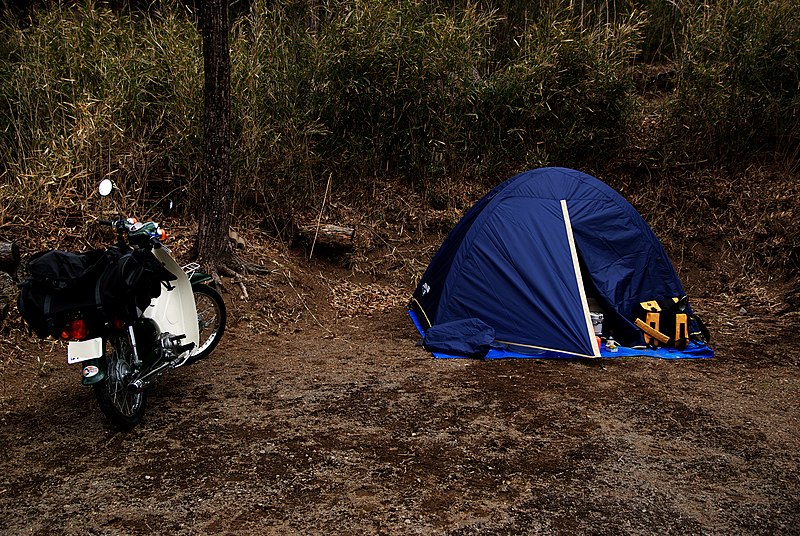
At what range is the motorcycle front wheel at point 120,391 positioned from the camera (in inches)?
133

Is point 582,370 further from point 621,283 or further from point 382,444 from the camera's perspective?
point 382,444

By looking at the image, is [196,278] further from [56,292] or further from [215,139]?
[215,139]

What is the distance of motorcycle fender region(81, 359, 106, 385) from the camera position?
326 cm

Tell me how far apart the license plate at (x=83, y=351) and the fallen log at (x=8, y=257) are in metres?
2.08

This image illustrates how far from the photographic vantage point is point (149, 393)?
411 cm

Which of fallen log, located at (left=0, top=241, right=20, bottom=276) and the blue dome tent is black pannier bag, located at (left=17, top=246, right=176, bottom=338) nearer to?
fallen log, located at (left=0, top=241, right=20, bottom=276)

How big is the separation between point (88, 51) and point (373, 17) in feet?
9.30

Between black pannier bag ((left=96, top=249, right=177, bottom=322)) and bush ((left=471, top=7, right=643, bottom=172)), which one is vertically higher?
bush ((left=471, top=7, right=643, bottom=172))

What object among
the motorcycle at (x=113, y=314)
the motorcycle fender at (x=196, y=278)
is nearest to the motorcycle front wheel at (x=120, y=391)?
the motorcycle at (x=113, y=314)

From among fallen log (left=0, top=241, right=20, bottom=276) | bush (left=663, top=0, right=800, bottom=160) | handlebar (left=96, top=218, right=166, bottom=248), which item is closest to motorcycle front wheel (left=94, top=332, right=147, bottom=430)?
handlebar (left=96, top=218, right=166, bottom=248)

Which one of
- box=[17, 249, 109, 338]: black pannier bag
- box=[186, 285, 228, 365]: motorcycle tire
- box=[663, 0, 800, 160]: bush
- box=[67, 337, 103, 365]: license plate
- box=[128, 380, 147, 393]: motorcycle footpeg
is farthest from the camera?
box=[663, 0, 800, 160]: bush

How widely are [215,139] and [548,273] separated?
2690 millimetres

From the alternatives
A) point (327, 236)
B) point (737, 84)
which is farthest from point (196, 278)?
point (737, 84)

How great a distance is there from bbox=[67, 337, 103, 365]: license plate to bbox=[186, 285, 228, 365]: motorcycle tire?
1.32m
